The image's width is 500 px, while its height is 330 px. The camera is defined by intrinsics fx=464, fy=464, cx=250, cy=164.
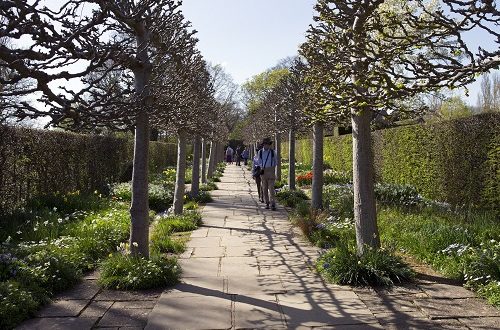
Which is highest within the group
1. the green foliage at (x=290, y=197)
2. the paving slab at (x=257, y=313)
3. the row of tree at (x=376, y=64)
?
the row of tree at (x=376, y=64)

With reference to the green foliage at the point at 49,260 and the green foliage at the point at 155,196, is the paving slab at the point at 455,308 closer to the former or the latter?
the green foliage at the point at 49,260

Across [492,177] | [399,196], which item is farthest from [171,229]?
[492,177]

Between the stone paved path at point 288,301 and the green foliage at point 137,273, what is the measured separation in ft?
0.62

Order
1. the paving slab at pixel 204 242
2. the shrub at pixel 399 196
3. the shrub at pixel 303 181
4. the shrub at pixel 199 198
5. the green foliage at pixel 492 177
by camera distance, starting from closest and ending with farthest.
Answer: the paving slab at pixel 204 242 → the green foliage at pixel 492 177 → the shrub at pixel 399 196 → the shrub at pixel 199 198 → the shrub at pixel 303 181

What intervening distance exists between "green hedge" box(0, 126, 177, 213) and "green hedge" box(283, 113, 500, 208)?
8483mm

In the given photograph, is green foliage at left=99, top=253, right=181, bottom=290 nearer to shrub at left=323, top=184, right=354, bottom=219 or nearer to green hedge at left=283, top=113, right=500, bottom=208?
shrub at left=323, top=184, right=354, bottom=219

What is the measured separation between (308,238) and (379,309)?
10.3 feet

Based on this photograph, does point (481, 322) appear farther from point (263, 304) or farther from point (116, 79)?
point (116, 79)

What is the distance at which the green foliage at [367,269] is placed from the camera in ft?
16.0

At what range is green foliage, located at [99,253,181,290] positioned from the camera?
189 inches

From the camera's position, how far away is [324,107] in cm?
497

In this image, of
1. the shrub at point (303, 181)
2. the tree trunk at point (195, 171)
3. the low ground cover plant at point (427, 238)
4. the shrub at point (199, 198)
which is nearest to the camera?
the low ground cover plant at point (427, 238)

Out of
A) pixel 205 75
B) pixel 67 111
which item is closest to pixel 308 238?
pixel 67 111

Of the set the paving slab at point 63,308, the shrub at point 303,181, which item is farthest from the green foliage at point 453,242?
the shrub at point 303,181
